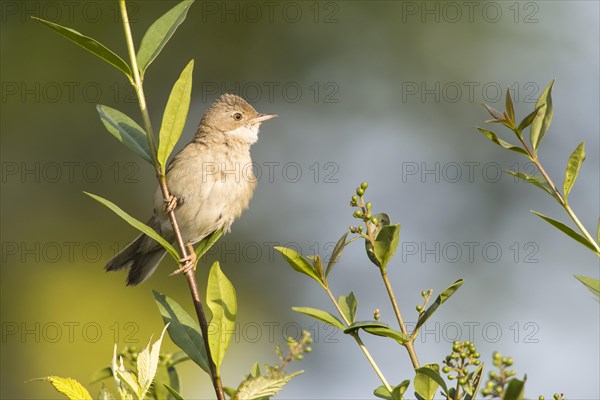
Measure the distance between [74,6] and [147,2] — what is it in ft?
2.50

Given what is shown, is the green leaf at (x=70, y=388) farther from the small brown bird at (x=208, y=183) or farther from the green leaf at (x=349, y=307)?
the small brown bird at (x=208, y=183)

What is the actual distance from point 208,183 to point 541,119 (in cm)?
358

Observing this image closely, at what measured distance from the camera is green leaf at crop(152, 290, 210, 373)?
155 cm

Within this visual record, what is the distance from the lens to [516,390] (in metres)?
0.99

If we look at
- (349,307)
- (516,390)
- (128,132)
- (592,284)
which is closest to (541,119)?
(592,284)

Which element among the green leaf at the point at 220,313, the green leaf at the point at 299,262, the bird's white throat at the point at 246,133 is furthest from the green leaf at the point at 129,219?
the bird's white throat at the point at 246,133

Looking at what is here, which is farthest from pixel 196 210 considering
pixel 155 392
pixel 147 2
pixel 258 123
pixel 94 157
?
pixel 147 2

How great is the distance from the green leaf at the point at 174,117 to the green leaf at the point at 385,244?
0.42 metres

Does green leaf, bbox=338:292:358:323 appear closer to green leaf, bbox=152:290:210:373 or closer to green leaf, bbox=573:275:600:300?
green leaf, bbox=152:290:210:373

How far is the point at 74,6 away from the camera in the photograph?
9.02 meters

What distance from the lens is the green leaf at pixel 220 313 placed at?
1514 millimetres

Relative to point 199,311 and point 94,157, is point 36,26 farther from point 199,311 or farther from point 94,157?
point 199,311

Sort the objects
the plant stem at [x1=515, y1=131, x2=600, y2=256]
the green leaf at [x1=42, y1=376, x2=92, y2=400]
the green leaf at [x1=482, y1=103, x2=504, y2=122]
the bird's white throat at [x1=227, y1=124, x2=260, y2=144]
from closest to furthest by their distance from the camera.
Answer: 1. the green leaf at [x1=42, y1=376, x2=92, y2=400]
2. the plant stem at [x1=515, y1=131, x2=600, y2=256]
3. the green leaf at [x1=482, y1=103, x2=504, y2=122]
4. the bird's white throat at [x1=227, y1=124, x2=260, y2=144]

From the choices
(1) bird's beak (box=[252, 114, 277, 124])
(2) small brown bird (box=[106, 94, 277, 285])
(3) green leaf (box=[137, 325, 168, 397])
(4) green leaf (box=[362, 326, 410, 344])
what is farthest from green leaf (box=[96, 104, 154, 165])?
(1) bird's beak (box=[252, 114, 277, 124])
